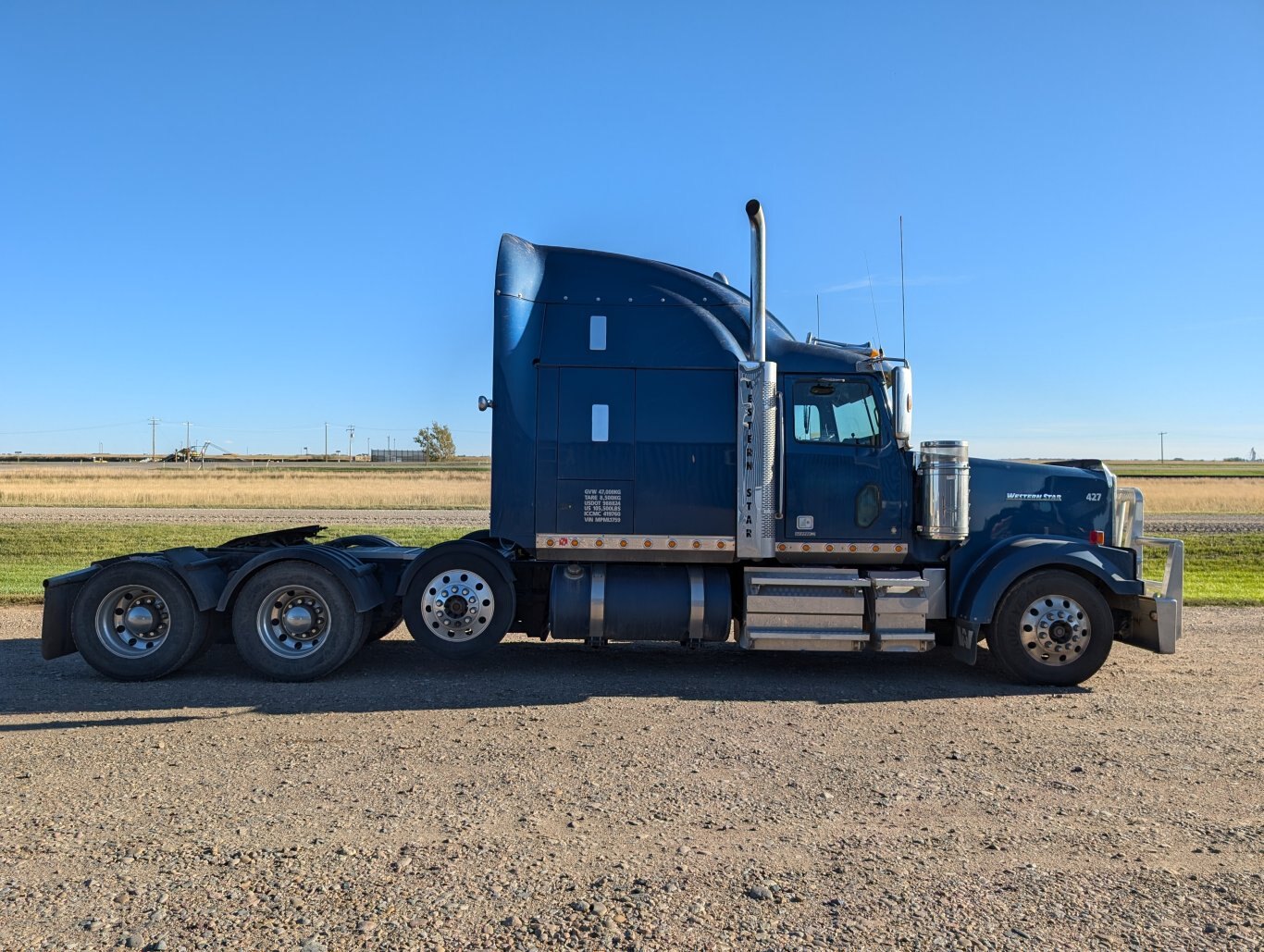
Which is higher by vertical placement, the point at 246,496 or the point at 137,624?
the point at 246,496

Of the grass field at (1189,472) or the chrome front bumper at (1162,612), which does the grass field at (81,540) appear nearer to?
the chrome front bumper at (1162,612)

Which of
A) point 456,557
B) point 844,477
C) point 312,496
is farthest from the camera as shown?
point 312,496

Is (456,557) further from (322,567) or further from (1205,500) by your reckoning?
(1205,500)

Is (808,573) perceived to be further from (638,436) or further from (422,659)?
(422,659)

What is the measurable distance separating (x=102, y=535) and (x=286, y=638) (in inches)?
611

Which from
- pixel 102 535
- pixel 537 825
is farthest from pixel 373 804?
pixel 102 535

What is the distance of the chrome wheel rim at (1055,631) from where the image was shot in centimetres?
791

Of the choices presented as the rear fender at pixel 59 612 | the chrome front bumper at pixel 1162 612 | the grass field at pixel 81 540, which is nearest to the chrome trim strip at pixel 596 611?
the rear fender at pixel 59 612

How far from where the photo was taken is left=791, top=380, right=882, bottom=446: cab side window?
8.36 m

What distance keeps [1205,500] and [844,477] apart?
4010 centimetres

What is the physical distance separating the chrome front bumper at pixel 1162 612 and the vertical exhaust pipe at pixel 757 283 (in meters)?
4.08

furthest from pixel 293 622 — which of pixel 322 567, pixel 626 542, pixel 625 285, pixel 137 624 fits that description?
pixel 625 285

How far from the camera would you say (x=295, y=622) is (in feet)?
26.5

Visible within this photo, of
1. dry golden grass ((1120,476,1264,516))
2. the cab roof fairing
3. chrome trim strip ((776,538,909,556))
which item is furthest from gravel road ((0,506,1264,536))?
chrome trim strip ((776,538,909,556))
